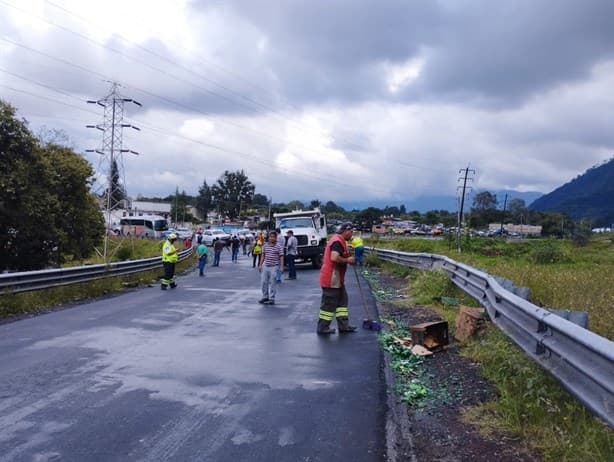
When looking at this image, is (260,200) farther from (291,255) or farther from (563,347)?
(563,347)

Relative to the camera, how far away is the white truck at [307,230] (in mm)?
26953

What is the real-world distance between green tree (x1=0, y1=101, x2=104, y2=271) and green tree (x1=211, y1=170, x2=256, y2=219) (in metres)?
102

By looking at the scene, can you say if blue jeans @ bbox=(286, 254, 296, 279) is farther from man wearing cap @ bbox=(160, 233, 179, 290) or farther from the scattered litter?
the scattered litter

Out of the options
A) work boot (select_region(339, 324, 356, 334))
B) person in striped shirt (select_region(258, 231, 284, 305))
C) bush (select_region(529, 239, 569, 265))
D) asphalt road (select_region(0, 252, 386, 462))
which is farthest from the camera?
bush (select_region(529, 239, 569, 265))

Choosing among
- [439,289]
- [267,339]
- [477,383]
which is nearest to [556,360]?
[477,383]

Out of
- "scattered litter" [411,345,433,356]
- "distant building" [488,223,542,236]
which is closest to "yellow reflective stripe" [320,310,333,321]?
"scattered litter" [411,345,433,356]

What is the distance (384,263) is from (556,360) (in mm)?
22317

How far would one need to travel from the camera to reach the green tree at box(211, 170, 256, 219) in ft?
431

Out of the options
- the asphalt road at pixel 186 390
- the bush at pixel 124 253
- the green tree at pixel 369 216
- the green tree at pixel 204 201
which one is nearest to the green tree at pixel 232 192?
the green tree at pixel 204 201

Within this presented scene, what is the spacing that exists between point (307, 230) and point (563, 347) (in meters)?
22.6

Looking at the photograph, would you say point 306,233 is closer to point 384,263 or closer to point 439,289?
point 384,263

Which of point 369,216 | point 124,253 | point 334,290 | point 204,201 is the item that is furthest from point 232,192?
point 334,290

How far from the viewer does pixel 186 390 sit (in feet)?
20.4

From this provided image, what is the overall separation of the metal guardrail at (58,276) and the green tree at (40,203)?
502cm
